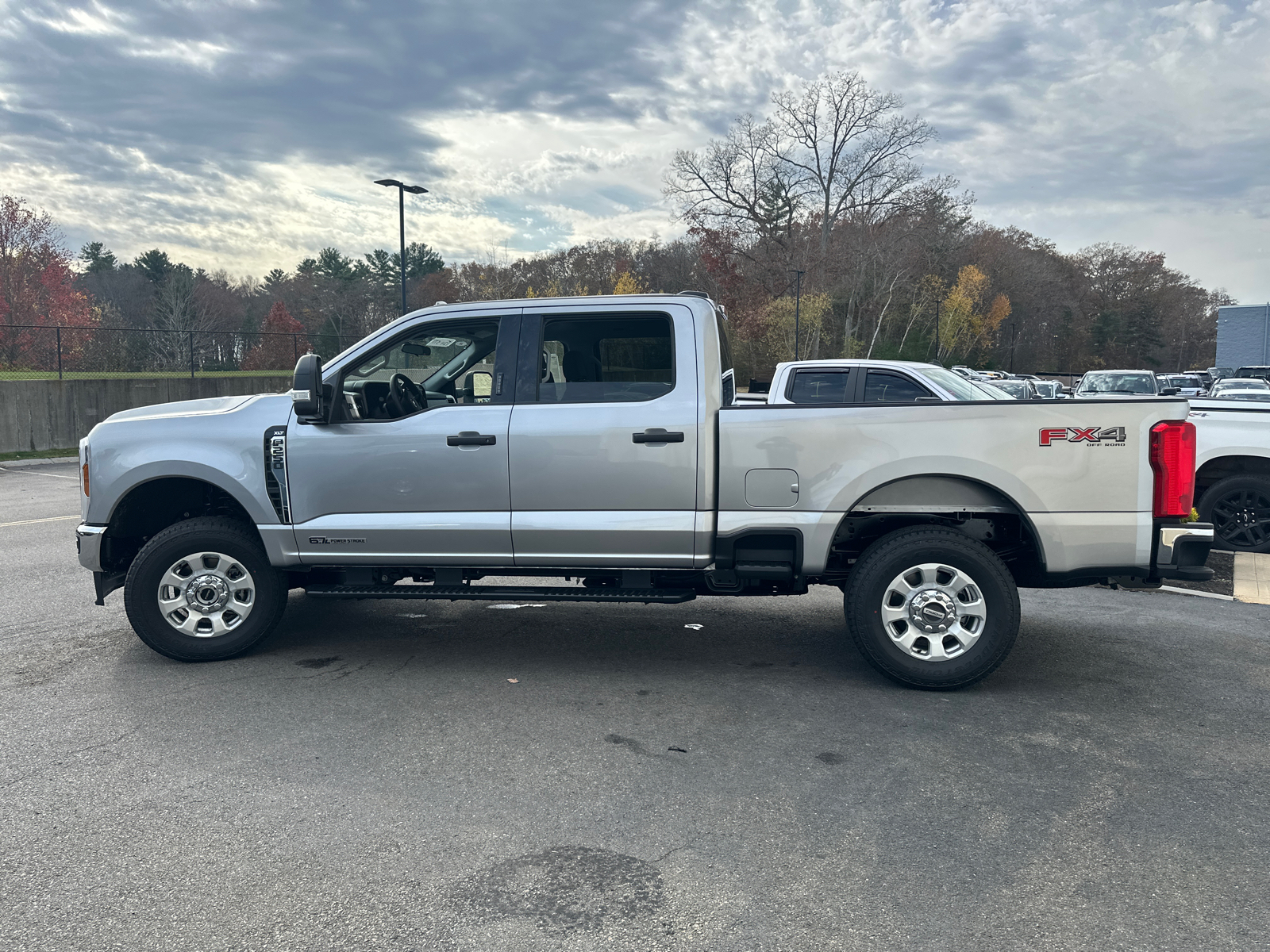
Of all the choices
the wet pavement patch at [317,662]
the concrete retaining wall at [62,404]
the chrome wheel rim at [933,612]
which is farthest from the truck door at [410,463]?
the concrete retaining wall at [62,404]

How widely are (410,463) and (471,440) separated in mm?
394

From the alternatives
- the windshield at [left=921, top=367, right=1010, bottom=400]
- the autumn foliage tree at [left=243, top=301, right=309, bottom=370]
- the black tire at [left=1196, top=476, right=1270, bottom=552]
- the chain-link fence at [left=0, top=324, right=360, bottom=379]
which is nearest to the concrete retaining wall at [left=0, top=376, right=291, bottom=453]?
the chain-link fence at [left=0, top=324, right=360, bottom=379]

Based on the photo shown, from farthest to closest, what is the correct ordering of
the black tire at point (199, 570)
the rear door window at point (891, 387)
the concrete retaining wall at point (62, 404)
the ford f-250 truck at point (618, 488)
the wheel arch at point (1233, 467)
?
the concrete retaining wall at point (62, 404)
the rear door window at point (891, 387)
the wheel arch at point (1233, 467)
the black tire at point (199, 570)
the ford f-250 truck at point (618, 488)

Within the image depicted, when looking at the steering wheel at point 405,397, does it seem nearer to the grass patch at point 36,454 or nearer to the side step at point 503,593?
the side step at point 503,593

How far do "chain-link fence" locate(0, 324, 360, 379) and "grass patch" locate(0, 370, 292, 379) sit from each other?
0.02m

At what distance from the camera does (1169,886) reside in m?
3.07

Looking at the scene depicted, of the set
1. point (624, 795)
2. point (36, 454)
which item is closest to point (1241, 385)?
point (624, 795)

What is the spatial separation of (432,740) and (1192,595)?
6417mm

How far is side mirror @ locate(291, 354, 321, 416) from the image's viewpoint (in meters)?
5.13

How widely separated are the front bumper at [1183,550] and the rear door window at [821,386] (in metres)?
5.79

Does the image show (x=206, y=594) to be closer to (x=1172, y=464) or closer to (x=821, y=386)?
(x=1172, y=464)

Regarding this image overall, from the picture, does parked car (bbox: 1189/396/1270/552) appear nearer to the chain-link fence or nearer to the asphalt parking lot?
the asphalt parking lot

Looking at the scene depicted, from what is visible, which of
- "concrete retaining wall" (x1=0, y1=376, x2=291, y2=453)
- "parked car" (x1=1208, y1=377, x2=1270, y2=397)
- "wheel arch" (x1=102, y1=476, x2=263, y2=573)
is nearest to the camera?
"wheel arch" (x1=102, y1=476, x2=263, y2=573)

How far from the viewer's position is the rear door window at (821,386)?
10.6 m
